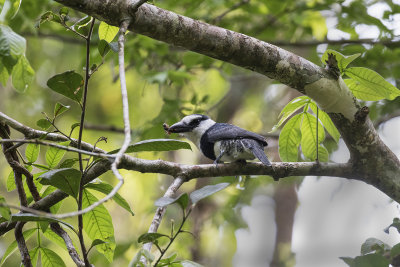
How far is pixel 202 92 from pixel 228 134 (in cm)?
289

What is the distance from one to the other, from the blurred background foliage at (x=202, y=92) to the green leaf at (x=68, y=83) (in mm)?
1285

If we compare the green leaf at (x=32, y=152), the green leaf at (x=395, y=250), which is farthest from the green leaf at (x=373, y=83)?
the green leaf at (x=32, y=152)

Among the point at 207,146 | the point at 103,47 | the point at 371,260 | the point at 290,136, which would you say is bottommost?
the point at 371,260

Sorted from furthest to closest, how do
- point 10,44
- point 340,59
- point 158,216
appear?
point 340,59 < point 158,216 < point 10,44

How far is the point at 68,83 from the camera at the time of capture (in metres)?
1.71

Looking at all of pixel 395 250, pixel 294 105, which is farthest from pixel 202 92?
pixel 395 250

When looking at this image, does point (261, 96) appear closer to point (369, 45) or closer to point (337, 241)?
point (369, 45)

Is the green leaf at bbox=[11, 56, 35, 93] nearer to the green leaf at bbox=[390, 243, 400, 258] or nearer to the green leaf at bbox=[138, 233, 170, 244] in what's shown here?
the green leaf at bbox=[138, 233, 170, 244]

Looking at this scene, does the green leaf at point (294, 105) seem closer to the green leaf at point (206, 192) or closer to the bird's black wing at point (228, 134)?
the bird's black wing at point (228, 134)

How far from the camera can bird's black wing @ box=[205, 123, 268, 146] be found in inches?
114

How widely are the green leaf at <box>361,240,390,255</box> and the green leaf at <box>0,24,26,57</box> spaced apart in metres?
1.83

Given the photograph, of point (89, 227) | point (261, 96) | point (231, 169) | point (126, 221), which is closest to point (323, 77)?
point (231, 169)

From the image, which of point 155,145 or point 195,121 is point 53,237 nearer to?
point 155,145

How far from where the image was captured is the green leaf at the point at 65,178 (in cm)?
164
